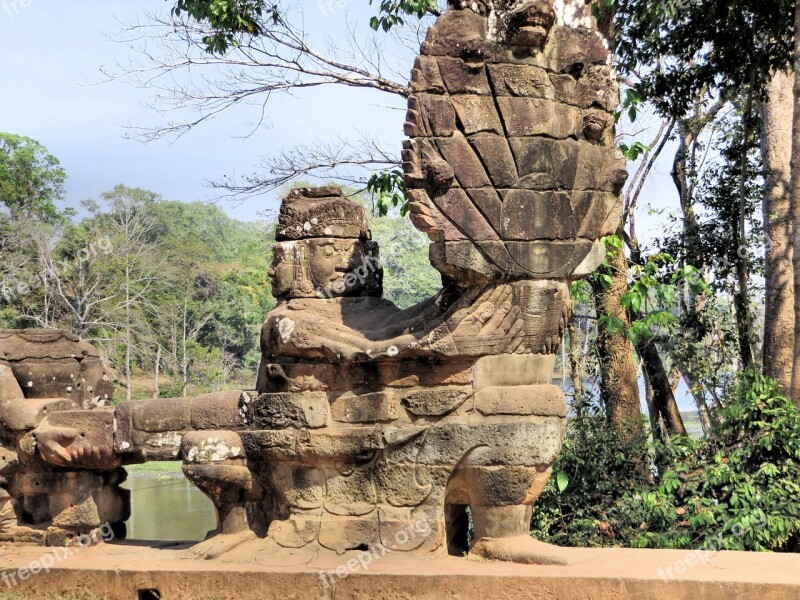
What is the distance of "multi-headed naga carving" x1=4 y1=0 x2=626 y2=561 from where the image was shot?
5398 mm

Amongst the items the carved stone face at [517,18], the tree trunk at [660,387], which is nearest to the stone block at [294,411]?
the carved stone face at [517,18]

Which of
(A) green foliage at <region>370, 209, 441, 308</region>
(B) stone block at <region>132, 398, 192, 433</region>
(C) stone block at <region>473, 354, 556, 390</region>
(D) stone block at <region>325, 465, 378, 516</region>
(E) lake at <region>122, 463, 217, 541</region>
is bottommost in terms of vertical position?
(E) lake at <region>122, 463, 217, 541</region>

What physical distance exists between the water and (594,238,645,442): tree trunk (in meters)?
4.40

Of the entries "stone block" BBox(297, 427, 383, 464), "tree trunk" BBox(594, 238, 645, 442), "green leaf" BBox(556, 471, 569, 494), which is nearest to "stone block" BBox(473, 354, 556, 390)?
"stone block" BBox(297, 427, 383, 464)

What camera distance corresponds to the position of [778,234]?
33.1ft

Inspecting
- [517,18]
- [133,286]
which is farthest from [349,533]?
[133,286]

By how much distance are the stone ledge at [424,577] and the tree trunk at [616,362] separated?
406 centimetres

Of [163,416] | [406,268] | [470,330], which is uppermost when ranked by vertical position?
[406,268]

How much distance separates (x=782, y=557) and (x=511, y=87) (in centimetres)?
309

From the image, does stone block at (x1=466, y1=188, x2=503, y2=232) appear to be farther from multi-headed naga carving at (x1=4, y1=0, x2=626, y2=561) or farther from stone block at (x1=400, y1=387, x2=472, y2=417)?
stone block at (x1=400, y1=387, x2=472, y2=417)

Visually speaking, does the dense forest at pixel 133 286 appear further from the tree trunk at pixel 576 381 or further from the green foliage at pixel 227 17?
the tree trunk at pixel 576 381

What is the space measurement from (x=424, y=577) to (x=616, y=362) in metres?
5.05

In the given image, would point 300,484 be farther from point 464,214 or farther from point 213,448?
point 464,214

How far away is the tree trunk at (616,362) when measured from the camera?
9.48 m
